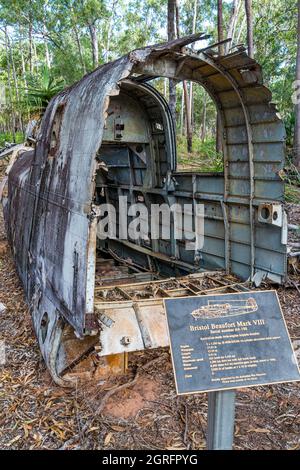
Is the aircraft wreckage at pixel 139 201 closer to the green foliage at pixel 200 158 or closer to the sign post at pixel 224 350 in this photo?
the sign post at pixel 224 350

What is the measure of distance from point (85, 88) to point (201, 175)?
2.68 meters

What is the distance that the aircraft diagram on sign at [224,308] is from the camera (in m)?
2.88

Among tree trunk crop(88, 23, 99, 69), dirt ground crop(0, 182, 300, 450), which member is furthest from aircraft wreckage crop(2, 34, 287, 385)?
tree trunk crop(88, 23, 99, 69)

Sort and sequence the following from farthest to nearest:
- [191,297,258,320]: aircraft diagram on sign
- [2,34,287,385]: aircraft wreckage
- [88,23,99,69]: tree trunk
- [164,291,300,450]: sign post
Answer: [88,23,99,69]: tree trunk < [2,34,287,385]: aircraft wreckage < [191,297,258,320]: aircraft diagram on sign < [164,291,300,450]: sign post

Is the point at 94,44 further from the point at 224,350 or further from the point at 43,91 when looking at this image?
the point at 224,350

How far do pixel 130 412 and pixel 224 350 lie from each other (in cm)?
171

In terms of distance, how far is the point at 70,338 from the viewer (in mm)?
4496

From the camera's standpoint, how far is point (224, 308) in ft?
9.57

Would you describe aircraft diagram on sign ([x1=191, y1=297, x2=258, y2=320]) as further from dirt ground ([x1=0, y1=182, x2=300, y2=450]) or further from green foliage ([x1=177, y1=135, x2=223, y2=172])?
green foliage ([x1=177, y1=135, x2=223, y2=172])

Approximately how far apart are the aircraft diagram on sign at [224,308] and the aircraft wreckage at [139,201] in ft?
4.20

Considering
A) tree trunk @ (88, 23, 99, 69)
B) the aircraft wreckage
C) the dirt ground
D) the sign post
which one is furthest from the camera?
tree trunk @ (88, 23, 99, 69)

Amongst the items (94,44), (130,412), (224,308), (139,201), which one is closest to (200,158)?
(94,44)

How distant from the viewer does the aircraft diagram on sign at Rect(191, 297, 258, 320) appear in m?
2.88
